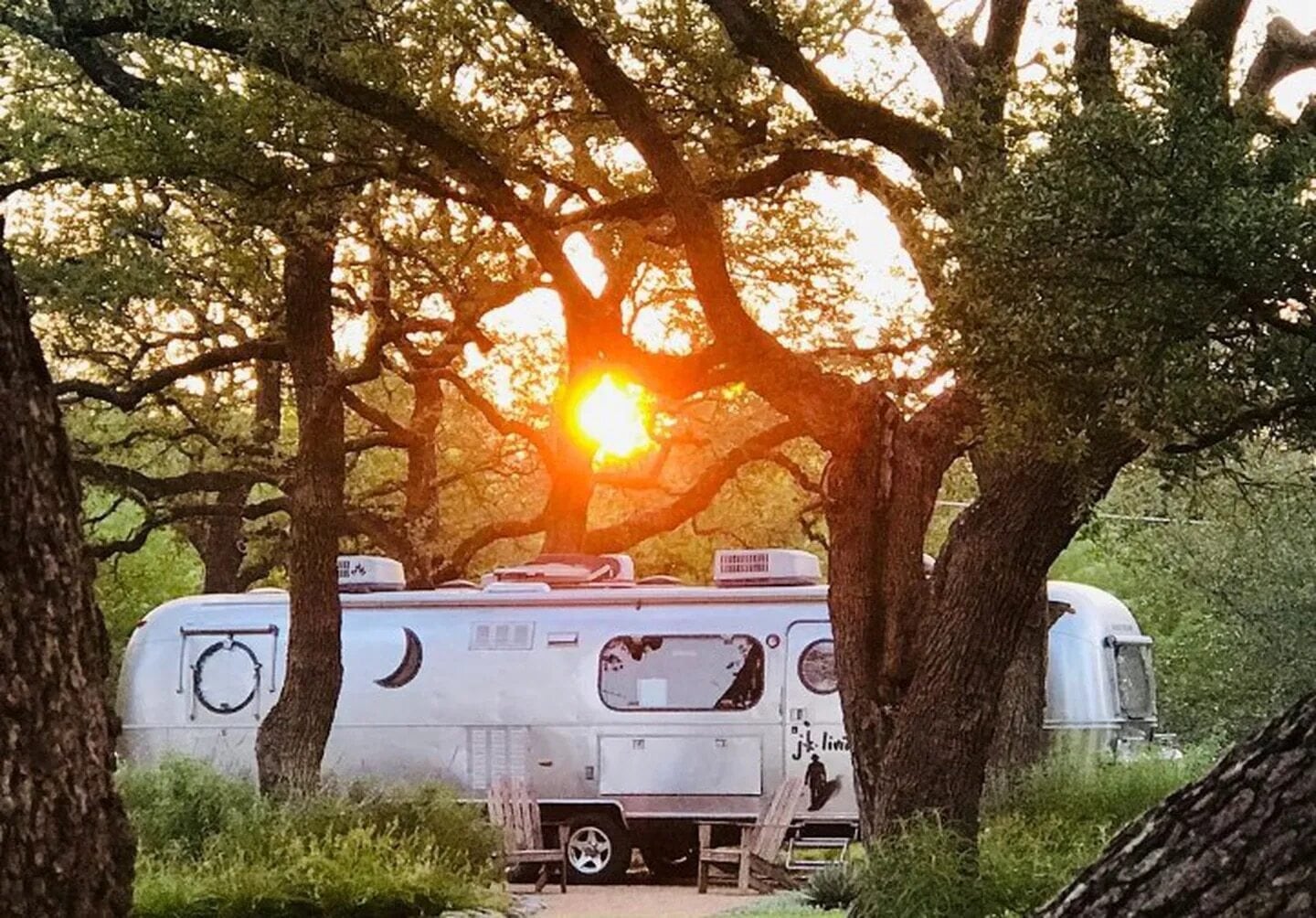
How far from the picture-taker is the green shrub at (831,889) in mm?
13109

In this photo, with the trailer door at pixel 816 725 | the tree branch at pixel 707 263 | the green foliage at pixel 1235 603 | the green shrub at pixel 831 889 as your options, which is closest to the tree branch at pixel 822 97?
the tree branch at pixel 707 263

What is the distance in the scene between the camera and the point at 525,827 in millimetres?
17328

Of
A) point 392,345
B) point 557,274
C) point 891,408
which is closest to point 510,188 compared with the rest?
point 557,274

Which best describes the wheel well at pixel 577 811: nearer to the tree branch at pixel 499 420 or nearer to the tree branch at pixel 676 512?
the tree branch at pixel 676 512

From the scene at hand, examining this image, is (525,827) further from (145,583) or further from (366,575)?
(145,583)

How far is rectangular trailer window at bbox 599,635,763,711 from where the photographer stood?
1798cm

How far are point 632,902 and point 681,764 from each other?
2435 millimetres

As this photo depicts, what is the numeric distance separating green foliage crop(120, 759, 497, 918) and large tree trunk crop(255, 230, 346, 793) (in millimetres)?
499

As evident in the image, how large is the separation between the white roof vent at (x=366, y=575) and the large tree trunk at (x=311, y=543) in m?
4.86

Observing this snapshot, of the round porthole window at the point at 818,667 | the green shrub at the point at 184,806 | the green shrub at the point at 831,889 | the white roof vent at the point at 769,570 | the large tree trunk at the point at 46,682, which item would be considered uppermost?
the white roof vent at the point at 769,570

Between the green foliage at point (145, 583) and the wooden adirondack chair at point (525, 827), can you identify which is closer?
the wooden adirondack chair at point (525, 827)

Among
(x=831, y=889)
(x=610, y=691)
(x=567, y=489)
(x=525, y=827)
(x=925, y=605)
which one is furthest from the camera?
(x=567, y=489)

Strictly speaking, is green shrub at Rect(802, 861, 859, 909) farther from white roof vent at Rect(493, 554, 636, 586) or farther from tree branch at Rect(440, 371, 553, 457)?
tree branch at Rect(440, 371, 553, 457)

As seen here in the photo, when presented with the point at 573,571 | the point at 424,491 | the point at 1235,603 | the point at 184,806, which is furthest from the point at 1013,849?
the point at 1235,603
